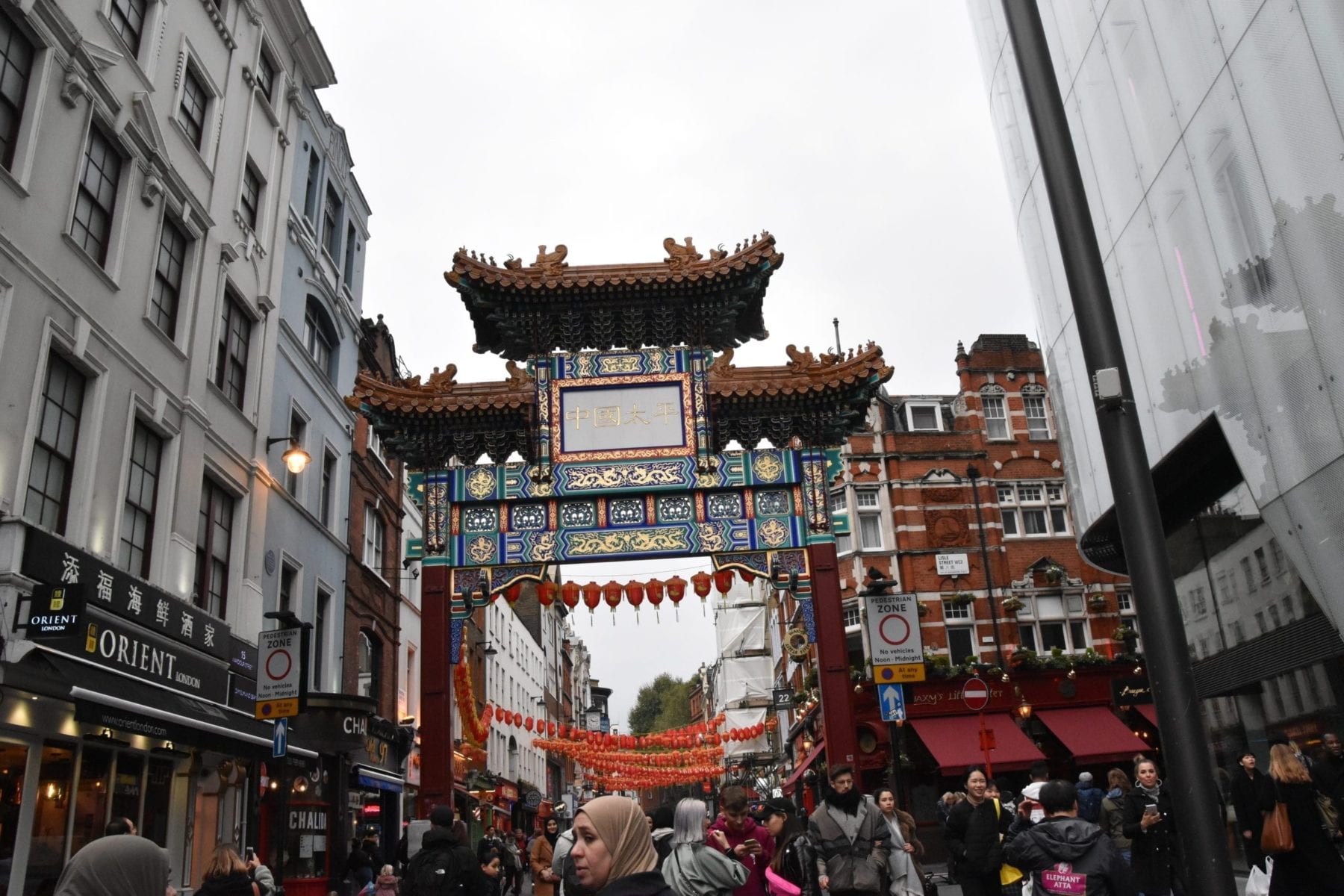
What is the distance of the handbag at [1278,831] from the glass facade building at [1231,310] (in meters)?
3.79

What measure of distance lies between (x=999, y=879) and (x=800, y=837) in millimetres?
2085

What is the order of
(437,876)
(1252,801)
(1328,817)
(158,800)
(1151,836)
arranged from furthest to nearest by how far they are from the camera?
(158,800) < (1151,836) < (437,876) < (1252,801) < (1328,817)

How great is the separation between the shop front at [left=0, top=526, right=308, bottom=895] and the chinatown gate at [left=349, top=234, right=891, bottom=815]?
3.46 meters

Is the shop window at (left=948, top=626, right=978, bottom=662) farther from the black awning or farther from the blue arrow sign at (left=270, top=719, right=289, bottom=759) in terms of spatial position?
the blue arrow sign at (left=270, top=719, right=289, bottom=759)

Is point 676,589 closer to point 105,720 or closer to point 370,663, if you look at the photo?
point 105,720

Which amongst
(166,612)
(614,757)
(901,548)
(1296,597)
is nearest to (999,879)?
(1296,597)

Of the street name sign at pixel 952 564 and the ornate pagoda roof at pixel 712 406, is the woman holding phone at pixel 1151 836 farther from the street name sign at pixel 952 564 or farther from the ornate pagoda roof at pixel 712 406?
the street name sign at pixel 952 564

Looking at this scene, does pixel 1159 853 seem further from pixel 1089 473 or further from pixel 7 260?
pixel 7 260

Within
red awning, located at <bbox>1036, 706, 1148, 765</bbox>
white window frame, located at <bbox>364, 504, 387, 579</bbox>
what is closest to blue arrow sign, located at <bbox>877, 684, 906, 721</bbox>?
white window frame, located at <bbox>364, 504, 387, 579</bbox>

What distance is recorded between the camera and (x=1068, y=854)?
6980 mm

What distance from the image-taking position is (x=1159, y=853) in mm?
10383

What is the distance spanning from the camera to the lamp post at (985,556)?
32312 millimetres

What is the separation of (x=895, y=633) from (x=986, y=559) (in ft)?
Result: 61.6

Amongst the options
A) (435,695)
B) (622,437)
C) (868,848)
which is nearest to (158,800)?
(435,695)
